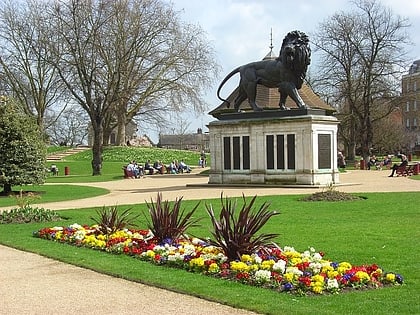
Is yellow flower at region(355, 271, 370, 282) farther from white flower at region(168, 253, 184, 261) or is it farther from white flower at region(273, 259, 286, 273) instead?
white flower at region(168, 253, 184, 261)

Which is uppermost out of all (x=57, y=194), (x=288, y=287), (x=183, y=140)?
(x=183, y=140)

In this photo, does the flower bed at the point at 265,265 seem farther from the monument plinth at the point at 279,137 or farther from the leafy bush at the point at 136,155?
the leafy bush at the point at 136,155

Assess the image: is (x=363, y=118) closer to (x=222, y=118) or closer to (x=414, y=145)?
(x=222, y=118)

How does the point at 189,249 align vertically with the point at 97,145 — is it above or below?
below

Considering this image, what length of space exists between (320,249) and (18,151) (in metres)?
22.7

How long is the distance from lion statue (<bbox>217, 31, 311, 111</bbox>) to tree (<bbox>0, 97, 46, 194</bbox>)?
10.7 metres

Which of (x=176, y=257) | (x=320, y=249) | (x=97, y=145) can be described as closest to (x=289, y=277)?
(x=176, y=257)

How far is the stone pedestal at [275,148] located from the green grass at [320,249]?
365 inches

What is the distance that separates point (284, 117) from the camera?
101ft

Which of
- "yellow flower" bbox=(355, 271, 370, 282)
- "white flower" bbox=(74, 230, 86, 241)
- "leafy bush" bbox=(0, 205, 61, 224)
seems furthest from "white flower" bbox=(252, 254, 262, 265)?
"leafy bush" bbox=(0, 205, 61, 224)

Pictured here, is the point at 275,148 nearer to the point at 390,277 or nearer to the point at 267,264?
the point at 267,264

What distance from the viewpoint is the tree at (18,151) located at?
101ft

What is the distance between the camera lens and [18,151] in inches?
1219

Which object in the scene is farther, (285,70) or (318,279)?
(285,70)
